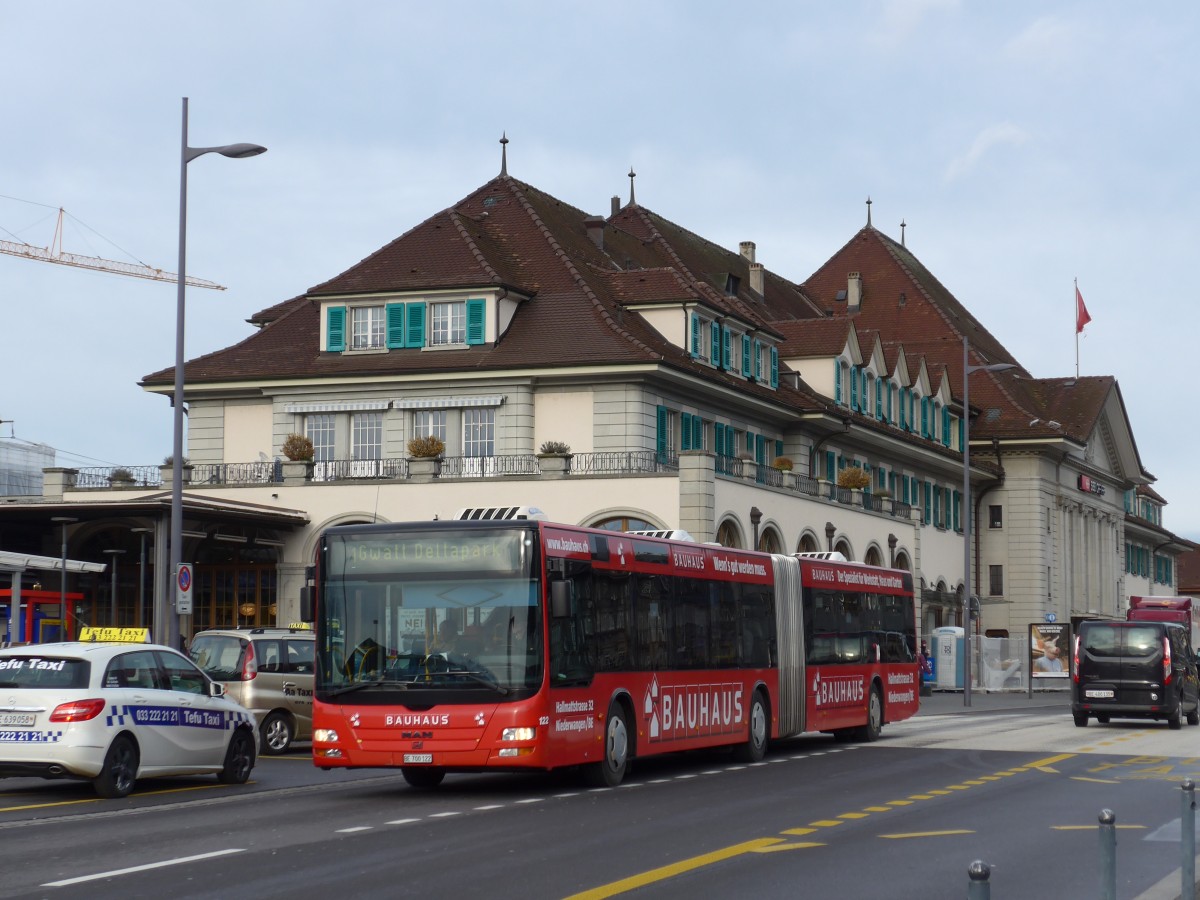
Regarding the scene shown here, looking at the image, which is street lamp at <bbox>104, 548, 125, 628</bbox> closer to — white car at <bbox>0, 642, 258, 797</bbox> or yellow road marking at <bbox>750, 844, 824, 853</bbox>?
white car at <bbox>0, 642, 258, 797</bbox>

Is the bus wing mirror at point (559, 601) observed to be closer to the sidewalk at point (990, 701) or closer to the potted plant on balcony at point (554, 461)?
the sidewalk at point (990, 701)

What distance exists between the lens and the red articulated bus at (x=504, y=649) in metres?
19.3

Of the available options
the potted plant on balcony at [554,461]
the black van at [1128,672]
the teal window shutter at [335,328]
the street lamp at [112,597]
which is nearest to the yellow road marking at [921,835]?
the black van at [1128,672]

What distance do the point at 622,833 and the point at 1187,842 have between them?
5.83 m

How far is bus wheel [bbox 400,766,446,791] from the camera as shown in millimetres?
21109

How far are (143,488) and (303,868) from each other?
39.2m

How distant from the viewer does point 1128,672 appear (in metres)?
37.4

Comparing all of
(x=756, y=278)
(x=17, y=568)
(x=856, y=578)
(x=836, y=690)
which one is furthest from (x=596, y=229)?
(x=836, y=690)

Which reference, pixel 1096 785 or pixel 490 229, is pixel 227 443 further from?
pixel 1096 785

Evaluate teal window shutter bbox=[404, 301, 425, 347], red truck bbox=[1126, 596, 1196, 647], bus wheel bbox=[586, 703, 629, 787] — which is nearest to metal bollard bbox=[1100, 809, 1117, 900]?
bus wheel bbox=[586, 703, 629, 787]

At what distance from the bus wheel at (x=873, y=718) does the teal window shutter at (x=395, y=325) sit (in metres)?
25.5

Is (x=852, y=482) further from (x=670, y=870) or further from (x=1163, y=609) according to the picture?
(x=670, y=870)

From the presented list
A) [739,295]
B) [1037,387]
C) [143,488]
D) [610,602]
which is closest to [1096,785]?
[610,602]

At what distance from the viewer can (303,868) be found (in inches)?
517
